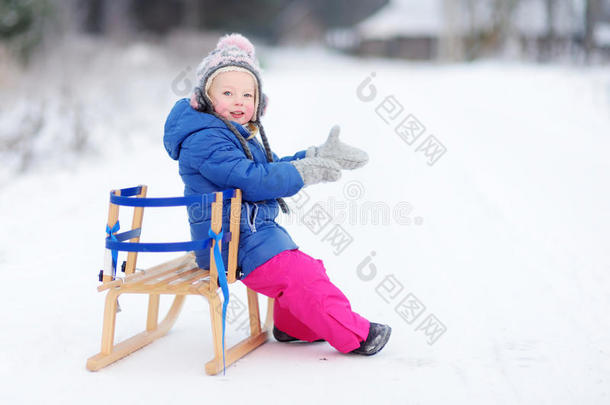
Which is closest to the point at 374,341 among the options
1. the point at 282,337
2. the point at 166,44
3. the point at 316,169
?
the point at 282,337

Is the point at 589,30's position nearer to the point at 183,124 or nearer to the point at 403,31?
the point at 403,31

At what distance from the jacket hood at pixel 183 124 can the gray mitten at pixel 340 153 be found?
396 mm

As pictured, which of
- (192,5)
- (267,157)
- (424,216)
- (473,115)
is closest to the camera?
(267,157)

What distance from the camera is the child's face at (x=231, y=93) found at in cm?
297

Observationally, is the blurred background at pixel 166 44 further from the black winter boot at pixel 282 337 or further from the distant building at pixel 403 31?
the black winter boot at pixel 282 337

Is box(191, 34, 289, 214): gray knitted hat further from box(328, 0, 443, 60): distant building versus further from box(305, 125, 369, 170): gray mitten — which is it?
box(328, 0, 443, 60): distant building

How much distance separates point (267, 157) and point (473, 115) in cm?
827

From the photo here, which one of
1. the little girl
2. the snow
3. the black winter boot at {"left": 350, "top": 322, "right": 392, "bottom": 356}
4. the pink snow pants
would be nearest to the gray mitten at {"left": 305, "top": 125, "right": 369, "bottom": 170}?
the little girl

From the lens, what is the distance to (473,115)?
10.8 metres

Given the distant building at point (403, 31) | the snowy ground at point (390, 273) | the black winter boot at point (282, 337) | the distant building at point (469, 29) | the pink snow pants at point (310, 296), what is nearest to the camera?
the snowy ground at point (390, 273)

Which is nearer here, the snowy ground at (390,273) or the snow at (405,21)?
the snowy ground at (390,273)

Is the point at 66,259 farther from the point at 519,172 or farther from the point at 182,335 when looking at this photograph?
the point at 519,172

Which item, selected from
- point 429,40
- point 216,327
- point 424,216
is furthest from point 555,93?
point 429,40

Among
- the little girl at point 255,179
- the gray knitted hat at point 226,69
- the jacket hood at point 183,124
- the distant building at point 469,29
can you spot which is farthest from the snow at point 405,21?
the jacket hood at point 183,124
